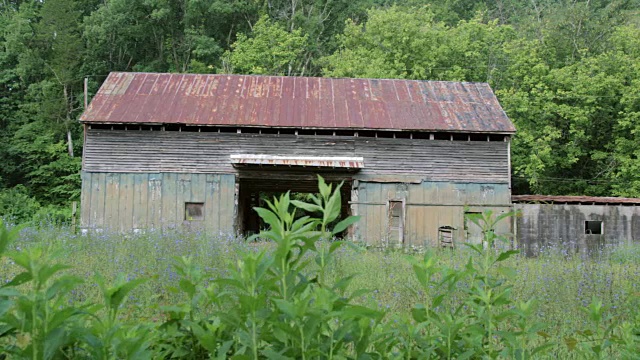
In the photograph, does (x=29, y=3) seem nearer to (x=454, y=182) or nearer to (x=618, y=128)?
(x=454, y=182)

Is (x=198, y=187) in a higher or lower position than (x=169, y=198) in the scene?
higher

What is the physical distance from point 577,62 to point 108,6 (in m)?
32.0

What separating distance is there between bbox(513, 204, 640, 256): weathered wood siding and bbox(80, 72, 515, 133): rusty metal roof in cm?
323

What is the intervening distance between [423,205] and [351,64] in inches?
755

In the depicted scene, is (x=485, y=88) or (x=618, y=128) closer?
(x=485, y=88)

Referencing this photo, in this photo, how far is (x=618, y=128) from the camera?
32094 millimetres

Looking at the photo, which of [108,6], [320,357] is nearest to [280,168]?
[320,357]

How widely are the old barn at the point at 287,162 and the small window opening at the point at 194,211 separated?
0.11 ft

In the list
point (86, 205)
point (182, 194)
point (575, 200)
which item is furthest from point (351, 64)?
point (86, 205)

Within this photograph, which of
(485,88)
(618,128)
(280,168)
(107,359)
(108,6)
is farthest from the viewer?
(108,6)

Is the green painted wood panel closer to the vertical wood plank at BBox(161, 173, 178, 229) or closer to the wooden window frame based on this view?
the vertical wood plank at BBox(161, 173, 178, 229)

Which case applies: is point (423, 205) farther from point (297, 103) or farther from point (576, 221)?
point (297, 103)

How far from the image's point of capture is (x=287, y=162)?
19.0 metres

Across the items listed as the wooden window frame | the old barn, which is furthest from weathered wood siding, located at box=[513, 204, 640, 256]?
the wooden window frame
